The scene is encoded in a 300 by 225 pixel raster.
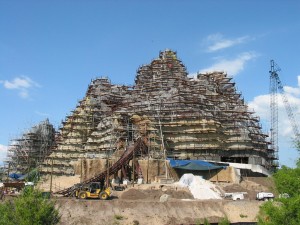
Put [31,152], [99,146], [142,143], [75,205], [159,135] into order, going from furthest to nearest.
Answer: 1. [31,152]
2. [99,146]
3. [159,135]
4. [142,143]
5. [75,205]

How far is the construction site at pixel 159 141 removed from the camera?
63.8 m

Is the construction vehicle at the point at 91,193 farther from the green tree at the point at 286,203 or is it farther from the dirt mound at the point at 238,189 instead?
the green tree at the point at 286,203

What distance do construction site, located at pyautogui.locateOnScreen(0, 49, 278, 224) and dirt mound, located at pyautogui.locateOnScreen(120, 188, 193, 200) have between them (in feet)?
0.54

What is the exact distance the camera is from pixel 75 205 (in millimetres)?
45312

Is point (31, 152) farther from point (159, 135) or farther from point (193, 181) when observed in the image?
point (193, 181)

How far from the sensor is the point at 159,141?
73.9 meters

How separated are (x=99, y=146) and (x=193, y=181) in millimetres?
26724

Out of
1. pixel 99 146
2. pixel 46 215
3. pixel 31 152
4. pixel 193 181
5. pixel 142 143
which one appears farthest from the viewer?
pixel 31 152

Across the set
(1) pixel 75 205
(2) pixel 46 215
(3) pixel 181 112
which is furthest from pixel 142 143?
(2) pixel 46 215

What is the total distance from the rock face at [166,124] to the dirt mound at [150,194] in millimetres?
12867

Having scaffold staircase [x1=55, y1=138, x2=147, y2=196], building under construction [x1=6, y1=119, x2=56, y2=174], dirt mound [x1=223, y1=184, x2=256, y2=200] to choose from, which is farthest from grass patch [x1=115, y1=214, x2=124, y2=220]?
building under construction [x1=6, y1=119, x2=56, y2=174]

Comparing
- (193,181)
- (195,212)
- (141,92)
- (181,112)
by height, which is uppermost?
(141,92)

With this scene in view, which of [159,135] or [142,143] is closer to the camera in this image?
[142,143]

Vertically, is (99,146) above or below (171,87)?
below
